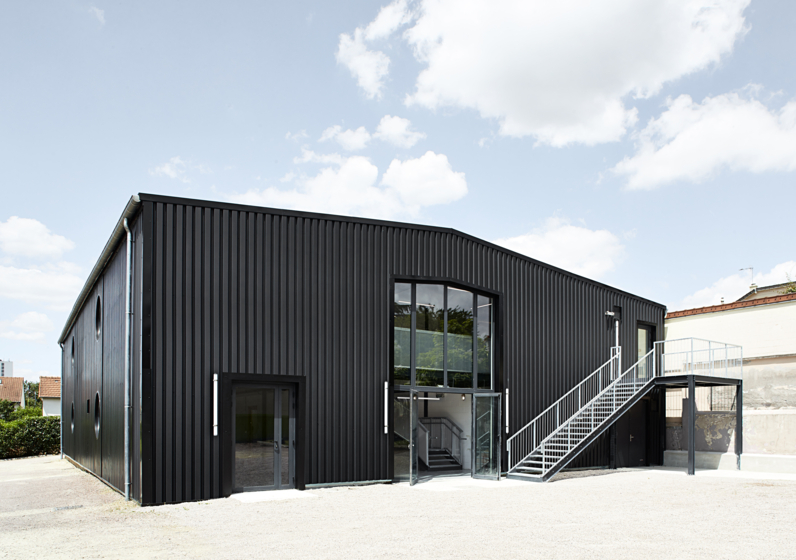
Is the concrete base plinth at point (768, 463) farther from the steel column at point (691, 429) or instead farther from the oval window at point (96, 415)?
the oval window at point (96, 415)

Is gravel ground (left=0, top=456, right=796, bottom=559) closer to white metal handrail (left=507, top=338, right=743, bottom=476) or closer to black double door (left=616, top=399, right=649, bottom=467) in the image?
white metal handrail (left=507, top=338, right=743, bottom=476)

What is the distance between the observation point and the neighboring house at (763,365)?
1850 centimetres

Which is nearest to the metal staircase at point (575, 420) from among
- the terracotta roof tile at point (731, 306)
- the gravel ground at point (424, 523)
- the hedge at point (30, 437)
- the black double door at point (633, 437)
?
the black double door at point (633, 437)

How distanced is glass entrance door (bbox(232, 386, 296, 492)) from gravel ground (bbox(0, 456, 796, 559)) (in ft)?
1.56

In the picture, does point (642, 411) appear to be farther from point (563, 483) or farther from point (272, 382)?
point (272, 382)

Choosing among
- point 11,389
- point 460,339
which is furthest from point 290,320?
point 11,389

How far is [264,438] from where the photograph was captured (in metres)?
12.7

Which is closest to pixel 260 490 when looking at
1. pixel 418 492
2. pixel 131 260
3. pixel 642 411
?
pixel 418 492

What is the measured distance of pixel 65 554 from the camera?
24.6 feet

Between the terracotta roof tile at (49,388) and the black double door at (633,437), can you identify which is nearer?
the black double door at (633,437)

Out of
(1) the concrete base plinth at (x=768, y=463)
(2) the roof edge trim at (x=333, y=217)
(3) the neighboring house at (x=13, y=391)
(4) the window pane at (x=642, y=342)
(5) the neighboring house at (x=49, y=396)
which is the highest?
(2) the roof edge trim at (x=333, y=217)

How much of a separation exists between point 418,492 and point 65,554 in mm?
6978

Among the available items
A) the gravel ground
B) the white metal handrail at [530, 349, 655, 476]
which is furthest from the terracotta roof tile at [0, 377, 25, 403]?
the white metal handrail at [530, 349, 655, 476]

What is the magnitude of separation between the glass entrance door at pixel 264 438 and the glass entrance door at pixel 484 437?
4812mm
